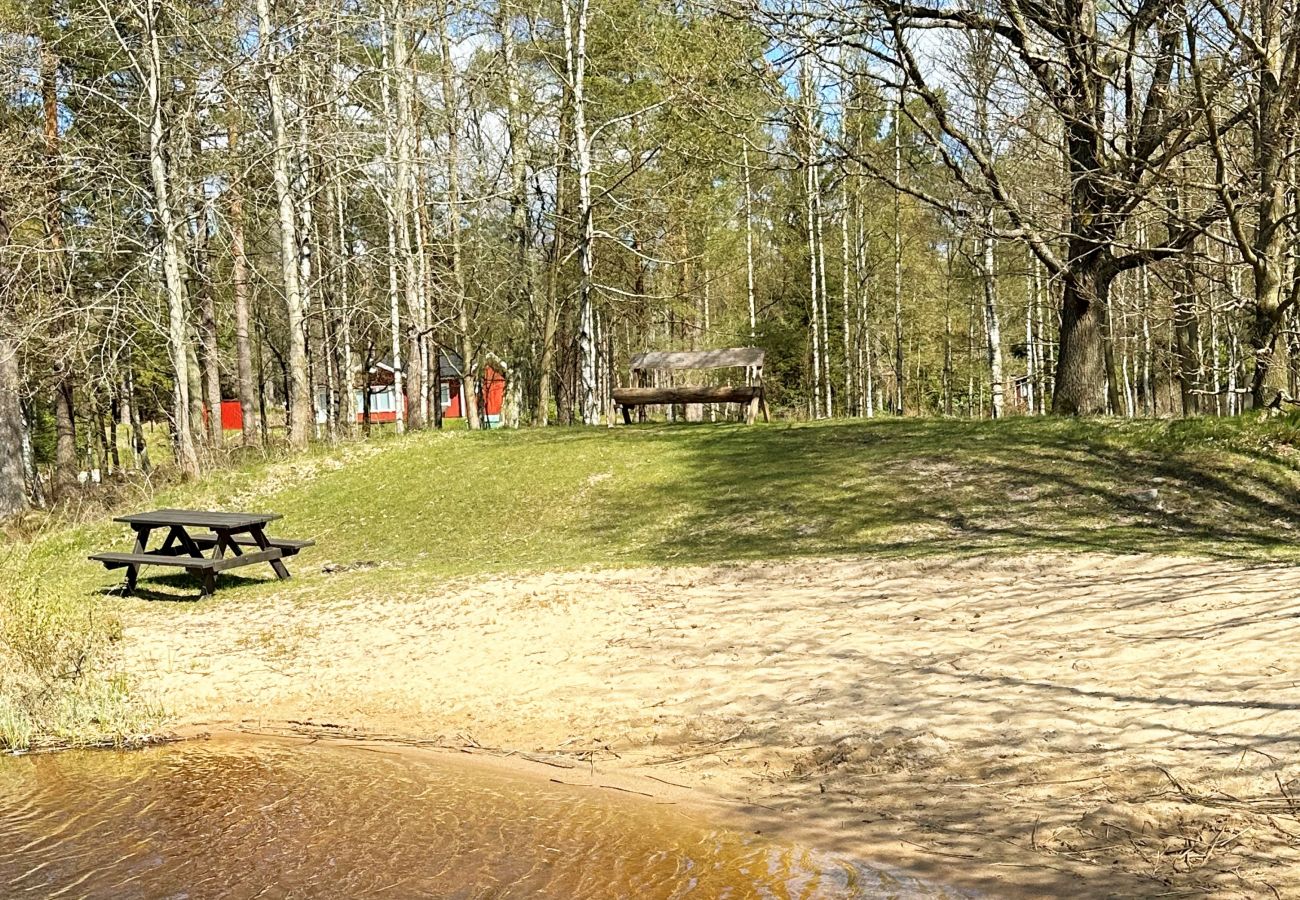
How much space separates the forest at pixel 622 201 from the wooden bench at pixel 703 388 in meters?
2.28

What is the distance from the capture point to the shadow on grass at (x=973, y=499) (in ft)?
37.2

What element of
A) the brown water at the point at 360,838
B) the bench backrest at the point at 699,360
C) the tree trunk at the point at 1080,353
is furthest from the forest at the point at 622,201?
the brown water at the point at 360,838

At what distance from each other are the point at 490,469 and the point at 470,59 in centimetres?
1572

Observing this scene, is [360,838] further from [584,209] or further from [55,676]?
[584,209]

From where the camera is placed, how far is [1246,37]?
10.1 m

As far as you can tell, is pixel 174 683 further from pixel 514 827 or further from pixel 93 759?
pixel 514 827

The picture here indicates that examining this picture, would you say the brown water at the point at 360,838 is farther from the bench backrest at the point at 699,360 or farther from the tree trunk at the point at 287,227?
the bench backrest at the point at 699,360

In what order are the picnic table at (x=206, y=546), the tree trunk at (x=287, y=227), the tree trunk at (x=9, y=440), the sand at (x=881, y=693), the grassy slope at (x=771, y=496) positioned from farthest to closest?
the tree trunk at (x=9, y=440), the tree trunk at (x=287, y=227), the picnic table at (x=206, y=546), the grassy slope at (x=771, y=496), the sand at (x=881, y=693)

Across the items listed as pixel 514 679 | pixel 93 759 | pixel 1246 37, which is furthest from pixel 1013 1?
pixel 93 759

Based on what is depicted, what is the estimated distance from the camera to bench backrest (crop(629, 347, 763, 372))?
21750 millimetres

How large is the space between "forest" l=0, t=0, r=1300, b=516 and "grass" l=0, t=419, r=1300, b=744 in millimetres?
1442

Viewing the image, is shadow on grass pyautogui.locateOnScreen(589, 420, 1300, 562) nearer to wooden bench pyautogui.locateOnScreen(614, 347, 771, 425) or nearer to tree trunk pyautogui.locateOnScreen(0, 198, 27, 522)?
wooden bench pyautogui.locateOnScreen(614, 347, 771, 425)

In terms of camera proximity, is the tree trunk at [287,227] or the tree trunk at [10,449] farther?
the tree trunk at [10,449]

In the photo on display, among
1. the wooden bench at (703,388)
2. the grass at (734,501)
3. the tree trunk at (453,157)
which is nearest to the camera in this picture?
the grass at (734,501)
